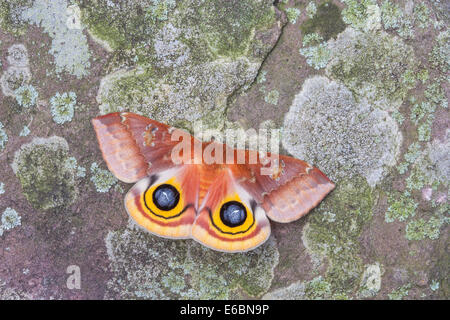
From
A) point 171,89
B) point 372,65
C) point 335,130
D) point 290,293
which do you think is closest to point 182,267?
point 290,293

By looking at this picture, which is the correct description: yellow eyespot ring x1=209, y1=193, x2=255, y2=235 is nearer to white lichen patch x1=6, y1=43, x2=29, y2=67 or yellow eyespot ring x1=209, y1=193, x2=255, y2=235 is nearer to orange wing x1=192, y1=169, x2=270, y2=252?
orange wing x1=192, y1=169, x2=270, y2=252

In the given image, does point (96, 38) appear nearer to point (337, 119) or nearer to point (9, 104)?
point (9, 104)

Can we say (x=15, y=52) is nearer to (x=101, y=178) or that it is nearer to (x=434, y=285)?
(x=101, y=178)

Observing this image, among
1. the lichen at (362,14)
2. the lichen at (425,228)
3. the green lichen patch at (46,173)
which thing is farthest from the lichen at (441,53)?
the green lichen patch at (46,173)

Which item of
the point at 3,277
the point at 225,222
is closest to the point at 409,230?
the point at 225,222

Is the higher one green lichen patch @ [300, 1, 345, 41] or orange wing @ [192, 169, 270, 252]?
green lichen patch @ [300, 1, 345, 41]

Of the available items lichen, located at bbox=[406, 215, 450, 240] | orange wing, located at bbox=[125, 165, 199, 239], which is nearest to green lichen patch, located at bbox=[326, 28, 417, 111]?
lichen, located at bbox=[406, 215, 450, 240]
